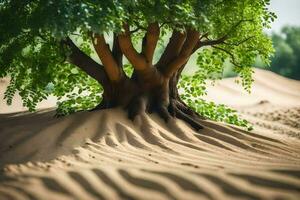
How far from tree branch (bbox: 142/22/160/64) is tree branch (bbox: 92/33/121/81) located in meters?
0.58

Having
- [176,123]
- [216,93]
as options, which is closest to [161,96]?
[176,123]

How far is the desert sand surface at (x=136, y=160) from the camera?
349cm

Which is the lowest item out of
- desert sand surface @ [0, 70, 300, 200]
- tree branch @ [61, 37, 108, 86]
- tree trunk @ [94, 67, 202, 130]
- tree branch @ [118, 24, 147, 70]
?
desert sand surface @ [0, 70, 300, 200]

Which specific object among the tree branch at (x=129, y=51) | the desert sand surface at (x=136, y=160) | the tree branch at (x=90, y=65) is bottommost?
the desert sand surface at (x=136, y=160)

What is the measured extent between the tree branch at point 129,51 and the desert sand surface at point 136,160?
88 centimetres

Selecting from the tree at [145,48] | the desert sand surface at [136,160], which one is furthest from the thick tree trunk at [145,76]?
the desert sand surface at [136,160]

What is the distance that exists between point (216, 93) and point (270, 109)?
6169mm

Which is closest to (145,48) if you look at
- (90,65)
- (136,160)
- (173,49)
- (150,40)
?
(150,40)

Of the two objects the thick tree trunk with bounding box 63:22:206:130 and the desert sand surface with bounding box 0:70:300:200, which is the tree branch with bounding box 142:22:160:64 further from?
the desert sand surface with bounding box 0:70:300:200

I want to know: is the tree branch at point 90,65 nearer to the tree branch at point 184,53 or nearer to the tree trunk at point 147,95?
the tree trunk at point 147,95

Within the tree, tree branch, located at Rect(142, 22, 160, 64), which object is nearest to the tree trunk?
the tree

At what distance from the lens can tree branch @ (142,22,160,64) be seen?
20.7 ft

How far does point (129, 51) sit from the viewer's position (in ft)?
20.9

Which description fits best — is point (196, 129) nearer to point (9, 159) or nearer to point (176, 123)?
point (176, 123)
